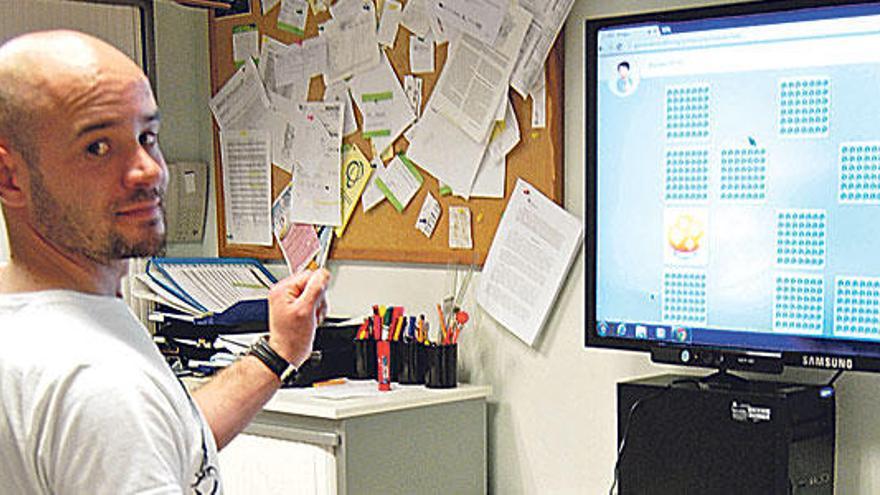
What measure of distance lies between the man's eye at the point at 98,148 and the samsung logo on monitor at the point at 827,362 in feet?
3.67

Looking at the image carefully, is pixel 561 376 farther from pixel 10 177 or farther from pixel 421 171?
pixel 10 177

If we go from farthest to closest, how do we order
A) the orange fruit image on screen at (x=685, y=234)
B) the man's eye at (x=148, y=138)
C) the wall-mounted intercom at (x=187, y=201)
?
1. the wall-mounted intercom at (x=187, y=201)
2. the orange fruit image on screen at (x=685, y=234)
3. the man's eye at (x=148, y=138)

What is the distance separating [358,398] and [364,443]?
0.09 m

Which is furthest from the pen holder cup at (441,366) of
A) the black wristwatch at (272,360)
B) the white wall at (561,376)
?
the black wristwatch at (272,360)

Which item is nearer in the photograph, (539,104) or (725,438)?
(725,438)

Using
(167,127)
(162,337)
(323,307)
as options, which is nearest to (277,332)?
(323,307)

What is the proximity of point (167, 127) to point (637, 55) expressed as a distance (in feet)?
4.74

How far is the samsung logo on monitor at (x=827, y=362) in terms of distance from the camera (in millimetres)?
1838

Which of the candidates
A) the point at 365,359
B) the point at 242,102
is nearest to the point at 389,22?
the point at 242,102

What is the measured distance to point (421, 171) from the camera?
8.58 ft

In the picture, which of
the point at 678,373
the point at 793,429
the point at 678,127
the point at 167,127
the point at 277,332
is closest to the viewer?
the point at 277,332

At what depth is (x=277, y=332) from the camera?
1634 mm

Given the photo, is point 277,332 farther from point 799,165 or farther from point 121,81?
point 799,165

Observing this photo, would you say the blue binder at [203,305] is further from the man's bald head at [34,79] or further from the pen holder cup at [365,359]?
the man's bald head at [34,79]
